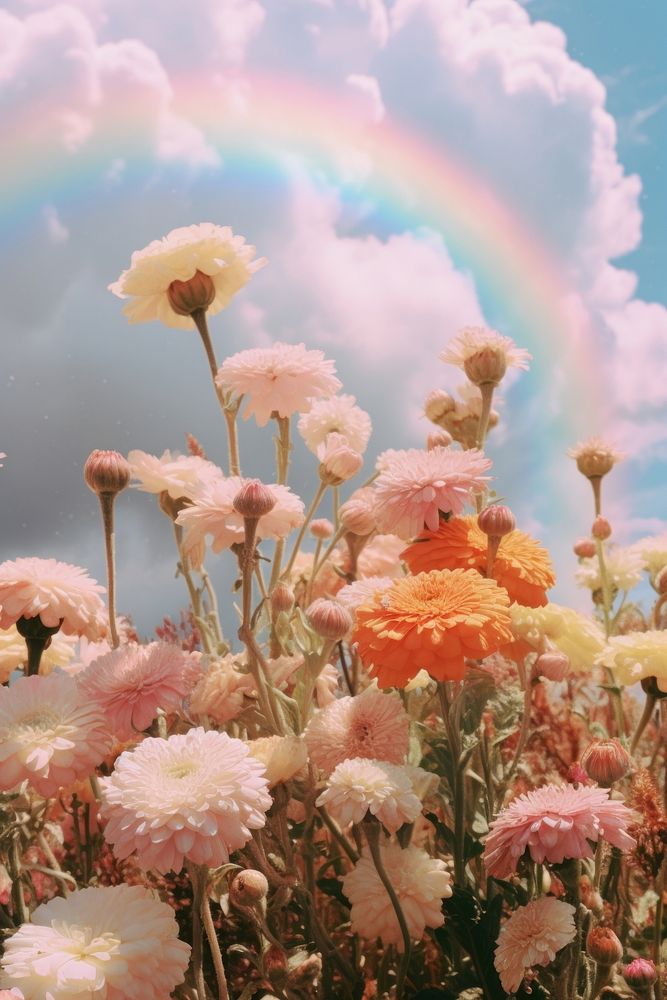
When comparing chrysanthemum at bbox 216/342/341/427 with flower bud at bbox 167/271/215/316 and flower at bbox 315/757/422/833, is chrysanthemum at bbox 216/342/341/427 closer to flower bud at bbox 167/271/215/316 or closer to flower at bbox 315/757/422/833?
flower bud at bbox 167/271/215/316

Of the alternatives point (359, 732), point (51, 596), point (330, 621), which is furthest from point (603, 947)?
point (51, 596)

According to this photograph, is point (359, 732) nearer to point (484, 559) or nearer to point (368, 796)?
point (368, 796)

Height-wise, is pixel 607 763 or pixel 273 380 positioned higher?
pixel 273 380

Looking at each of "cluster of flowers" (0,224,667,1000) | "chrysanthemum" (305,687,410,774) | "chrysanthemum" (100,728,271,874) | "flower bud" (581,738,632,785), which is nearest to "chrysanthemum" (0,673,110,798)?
"cluster of flowers" (0,224,667,1000)

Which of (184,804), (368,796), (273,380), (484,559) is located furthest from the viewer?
(273,380)

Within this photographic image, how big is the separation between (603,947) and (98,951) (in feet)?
1.60

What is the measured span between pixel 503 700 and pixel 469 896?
37 cm

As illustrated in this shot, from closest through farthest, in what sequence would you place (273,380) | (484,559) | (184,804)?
(184,804) → (484,559) → (273,380)

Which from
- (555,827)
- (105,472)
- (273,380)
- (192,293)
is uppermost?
(192,293)

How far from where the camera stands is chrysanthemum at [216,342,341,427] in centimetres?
126

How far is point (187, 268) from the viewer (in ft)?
4.31

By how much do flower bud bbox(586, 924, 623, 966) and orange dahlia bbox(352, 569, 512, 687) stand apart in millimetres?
294

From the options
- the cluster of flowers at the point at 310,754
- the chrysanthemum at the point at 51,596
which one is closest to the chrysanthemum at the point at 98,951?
the cluster of flowers at the point at 310,754

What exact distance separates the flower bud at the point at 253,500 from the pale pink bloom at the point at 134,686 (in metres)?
0.20
